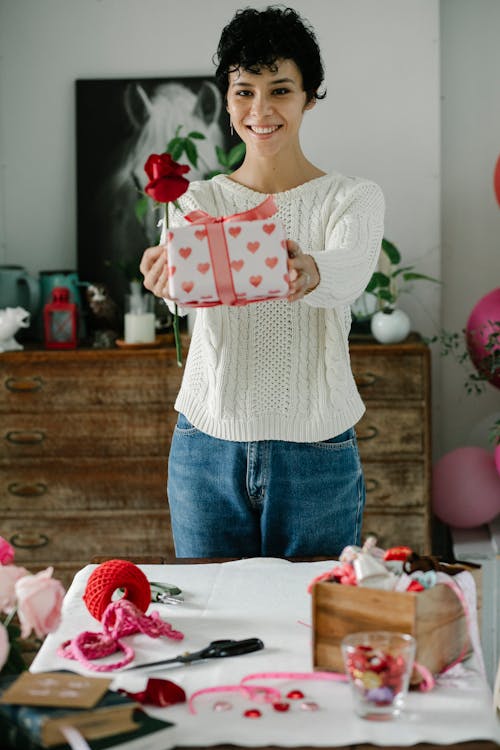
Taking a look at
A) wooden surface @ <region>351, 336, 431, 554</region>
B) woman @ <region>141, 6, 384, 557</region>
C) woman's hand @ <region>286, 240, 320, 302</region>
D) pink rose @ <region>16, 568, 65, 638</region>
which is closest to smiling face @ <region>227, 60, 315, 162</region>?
woman @ <region>141, 6, 384, 557</region>

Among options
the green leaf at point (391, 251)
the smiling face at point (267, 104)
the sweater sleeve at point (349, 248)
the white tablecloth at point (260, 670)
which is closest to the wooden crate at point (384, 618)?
the white tablecloth at point (260, 670)

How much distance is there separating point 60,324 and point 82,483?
535 millimetres

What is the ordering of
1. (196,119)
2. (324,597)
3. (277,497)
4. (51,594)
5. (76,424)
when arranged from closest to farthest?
(51,594) → (324,597) → (277,497) → (76,424) → (196,119)

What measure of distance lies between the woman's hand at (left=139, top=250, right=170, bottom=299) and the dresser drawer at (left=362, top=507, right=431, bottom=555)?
199cm

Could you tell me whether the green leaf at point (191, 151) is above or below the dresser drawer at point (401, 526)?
above

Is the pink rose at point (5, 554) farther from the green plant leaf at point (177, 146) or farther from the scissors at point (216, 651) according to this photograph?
the green plant leaf at point (177, 146)

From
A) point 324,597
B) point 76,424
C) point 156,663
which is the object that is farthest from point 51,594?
point 76,424

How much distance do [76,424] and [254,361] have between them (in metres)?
1.76

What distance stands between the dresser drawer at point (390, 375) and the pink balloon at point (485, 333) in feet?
0.64

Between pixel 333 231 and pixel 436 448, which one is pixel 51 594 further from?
pixel 436 448

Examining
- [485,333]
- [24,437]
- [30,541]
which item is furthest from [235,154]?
[30,541]

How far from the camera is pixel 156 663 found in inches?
49.2

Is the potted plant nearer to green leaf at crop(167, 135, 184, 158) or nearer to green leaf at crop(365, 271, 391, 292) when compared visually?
green leaf at crop(365, 271, 391, 292)

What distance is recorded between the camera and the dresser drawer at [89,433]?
3406 millimetres
